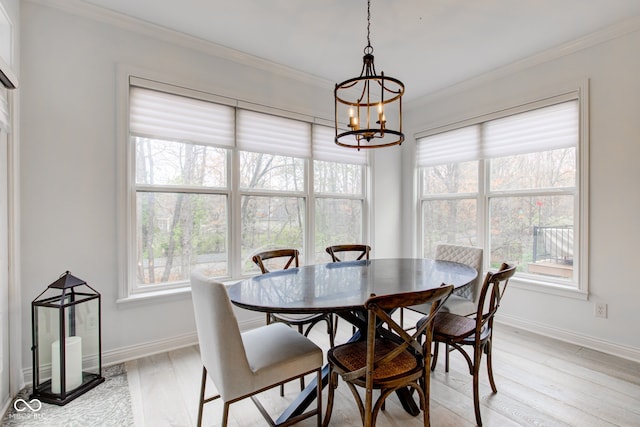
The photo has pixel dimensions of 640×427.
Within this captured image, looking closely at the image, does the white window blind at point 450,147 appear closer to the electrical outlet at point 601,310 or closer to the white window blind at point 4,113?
the electrical outlet at point 601,310

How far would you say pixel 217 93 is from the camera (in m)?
2.94

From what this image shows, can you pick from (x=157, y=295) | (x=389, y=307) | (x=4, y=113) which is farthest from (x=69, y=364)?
(x=389, y=307)

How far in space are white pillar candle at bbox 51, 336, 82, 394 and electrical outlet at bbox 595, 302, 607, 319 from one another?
4138mm

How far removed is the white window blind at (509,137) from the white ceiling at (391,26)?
1.97 ft

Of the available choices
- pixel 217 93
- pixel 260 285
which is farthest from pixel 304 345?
pixel 217 93

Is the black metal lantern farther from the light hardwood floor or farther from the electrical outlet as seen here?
the electrical outlet

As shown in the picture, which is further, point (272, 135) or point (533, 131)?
point (272, 135)

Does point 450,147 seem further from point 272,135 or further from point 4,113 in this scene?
point 4,113

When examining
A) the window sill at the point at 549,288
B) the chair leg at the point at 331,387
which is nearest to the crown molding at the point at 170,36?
the chair leg at the point at 331,387

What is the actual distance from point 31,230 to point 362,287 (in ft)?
7.72

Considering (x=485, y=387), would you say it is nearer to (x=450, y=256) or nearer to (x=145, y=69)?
(x=450, y=256)

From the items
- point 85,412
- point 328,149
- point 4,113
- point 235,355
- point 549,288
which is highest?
point 328,149

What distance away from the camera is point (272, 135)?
130 inches

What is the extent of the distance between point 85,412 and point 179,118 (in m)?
2.25
